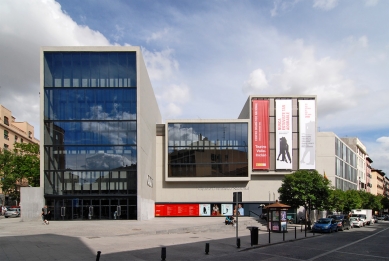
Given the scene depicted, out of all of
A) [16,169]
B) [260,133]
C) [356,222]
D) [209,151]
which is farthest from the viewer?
[16,169]

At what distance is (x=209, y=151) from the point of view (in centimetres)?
5638

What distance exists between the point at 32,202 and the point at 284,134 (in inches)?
1451

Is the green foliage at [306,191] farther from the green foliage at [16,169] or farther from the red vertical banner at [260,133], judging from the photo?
the green foliage at [16,169]

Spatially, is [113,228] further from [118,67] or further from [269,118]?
[269,118]

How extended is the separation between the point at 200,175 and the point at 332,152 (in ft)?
76.6

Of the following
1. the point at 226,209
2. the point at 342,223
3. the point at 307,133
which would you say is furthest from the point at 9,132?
the point at 342,223

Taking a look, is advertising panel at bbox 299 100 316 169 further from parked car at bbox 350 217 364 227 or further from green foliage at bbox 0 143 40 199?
green foliage at bbox 0 143 40 199

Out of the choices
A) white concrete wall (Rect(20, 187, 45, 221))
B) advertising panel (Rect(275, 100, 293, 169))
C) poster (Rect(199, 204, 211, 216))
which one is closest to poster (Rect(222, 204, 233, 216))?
poster (Rect(199, 204, 211, 216))

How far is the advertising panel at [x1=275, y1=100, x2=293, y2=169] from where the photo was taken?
56844 millimetres

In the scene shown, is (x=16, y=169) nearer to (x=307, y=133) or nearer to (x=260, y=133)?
(x=260, y=133)

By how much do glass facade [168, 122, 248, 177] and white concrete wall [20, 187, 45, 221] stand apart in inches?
835

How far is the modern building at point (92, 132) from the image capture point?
134ft

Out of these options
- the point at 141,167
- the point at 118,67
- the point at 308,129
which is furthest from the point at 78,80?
the point at 308,129

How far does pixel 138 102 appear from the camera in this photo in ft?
139
